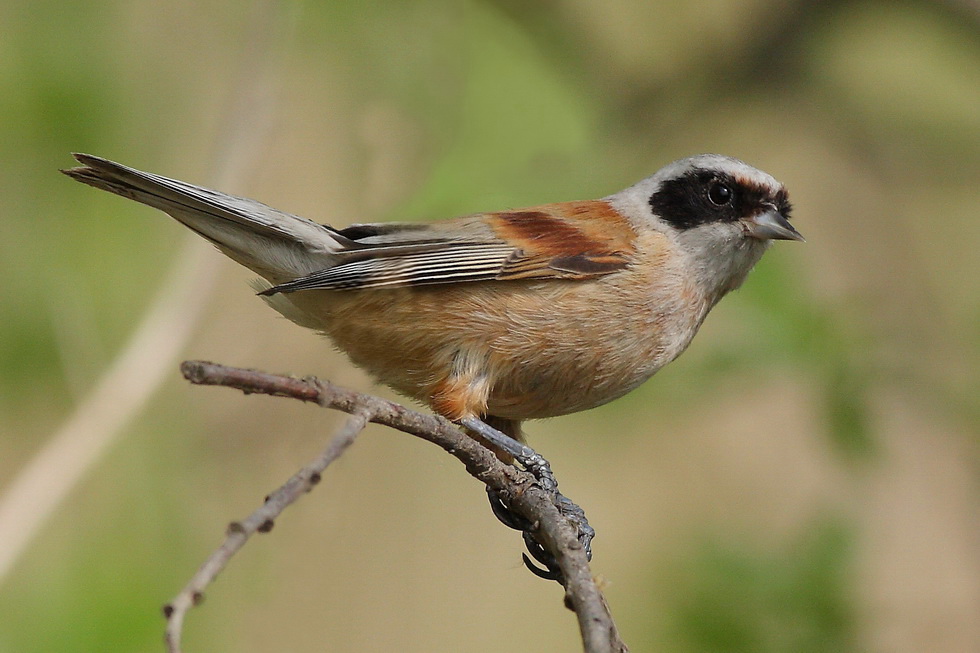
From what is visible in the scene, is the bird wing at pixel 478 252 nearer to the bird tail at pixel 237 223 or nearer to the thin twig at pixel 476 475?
the bird tail at pixel 237 223

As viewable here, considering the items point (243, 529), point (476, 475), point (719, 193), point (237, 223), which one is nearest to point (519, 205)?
point (719, 193)

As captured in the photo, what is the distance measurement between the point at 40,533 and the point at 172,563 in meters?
0.51

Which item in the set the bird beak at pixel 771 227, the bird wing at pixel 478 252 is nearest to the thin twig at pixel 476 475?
the bird wing at pixel 478 252

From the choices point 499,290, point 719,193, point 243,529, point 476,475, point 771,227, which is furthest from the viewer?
point 719,193

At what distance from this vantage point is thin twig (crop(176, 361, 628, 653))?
6.15 feet

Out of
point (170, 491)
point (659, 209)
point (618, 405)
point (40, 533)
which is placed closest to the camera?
point (40, 533)

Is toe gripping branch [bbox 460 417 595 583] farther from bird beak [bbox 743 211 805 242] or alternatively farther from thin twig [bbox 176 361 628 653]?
bird beak [bbox 743 211 805 242]

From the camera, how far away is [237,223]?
4.05m

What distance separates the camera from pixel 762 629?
450cm

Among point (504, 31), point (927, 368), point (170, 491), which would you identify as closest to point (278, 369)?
point (170, 491)

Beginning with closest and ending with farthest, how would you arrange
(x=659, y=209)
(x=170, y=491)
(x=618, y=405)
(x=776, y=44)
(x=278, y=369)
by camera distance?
(x=170, y=491), (x=659, y=209), (x=618, y=405), (x=278, y=369), (x=776, y=44)

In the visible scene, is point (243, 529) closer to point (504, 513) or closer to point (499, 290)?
point (504, 513)

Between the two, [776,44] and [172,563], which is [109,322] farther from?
[776,44]

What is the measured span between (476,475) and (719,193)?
2083 mm
